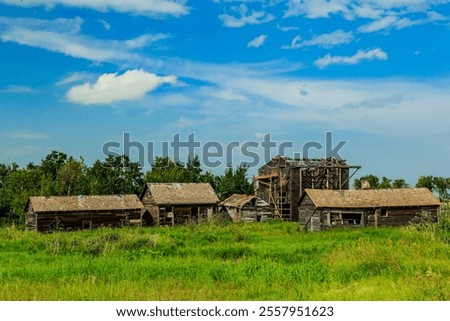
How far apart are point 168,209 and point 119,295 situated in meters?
32.1

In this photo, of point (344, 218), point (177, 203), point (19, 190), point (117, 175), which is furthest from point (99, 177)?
point (344, 218)

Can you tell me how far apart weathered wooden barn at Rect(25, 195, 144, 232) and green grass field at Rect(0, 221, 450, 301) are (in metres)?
15.5

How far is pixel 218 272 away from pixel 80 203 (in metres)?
26.9

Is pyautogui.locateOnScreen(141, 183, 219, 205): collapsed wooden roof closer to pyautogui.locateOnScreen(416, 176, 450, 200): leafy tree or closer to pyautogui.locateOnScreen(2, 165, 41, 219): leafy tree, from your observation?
pyautogui.locateOnScreen(2, 165, 41, 219): leafy tree

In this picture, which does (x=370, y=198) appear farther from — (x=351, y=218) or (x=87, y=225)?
(x=87, y=225)

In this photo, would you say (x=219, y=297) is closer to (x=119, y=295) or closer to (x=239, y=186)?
(x=119, y=295)

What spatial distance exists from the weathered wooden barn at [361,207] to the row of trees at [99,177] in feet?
75.5

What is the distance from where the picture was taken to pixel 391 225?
38.5m

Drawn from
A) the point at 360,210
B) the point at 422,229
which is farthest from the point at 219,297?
the point at 360,210

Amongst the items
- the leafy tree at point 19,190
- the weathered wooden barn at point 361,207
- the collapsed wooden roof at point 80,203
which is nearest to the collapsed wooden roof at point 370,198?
the weathered wooden barn at point 361,207

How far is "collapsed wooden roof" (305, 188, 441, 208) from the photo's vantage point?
37.2 metres

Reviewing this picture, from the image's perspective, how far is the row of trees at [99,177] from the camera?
1959 inches

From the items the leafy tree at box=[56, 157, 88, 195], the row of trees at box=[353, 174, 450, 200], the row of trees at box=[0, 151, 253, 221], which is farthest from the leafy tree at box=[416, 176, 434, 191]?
the leafy tree at box=[56, 157, 88, 195]

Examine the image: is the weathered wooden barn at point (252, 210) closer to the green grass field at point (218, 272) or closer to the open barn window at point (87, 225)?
the open barn window at point (87, 225)
